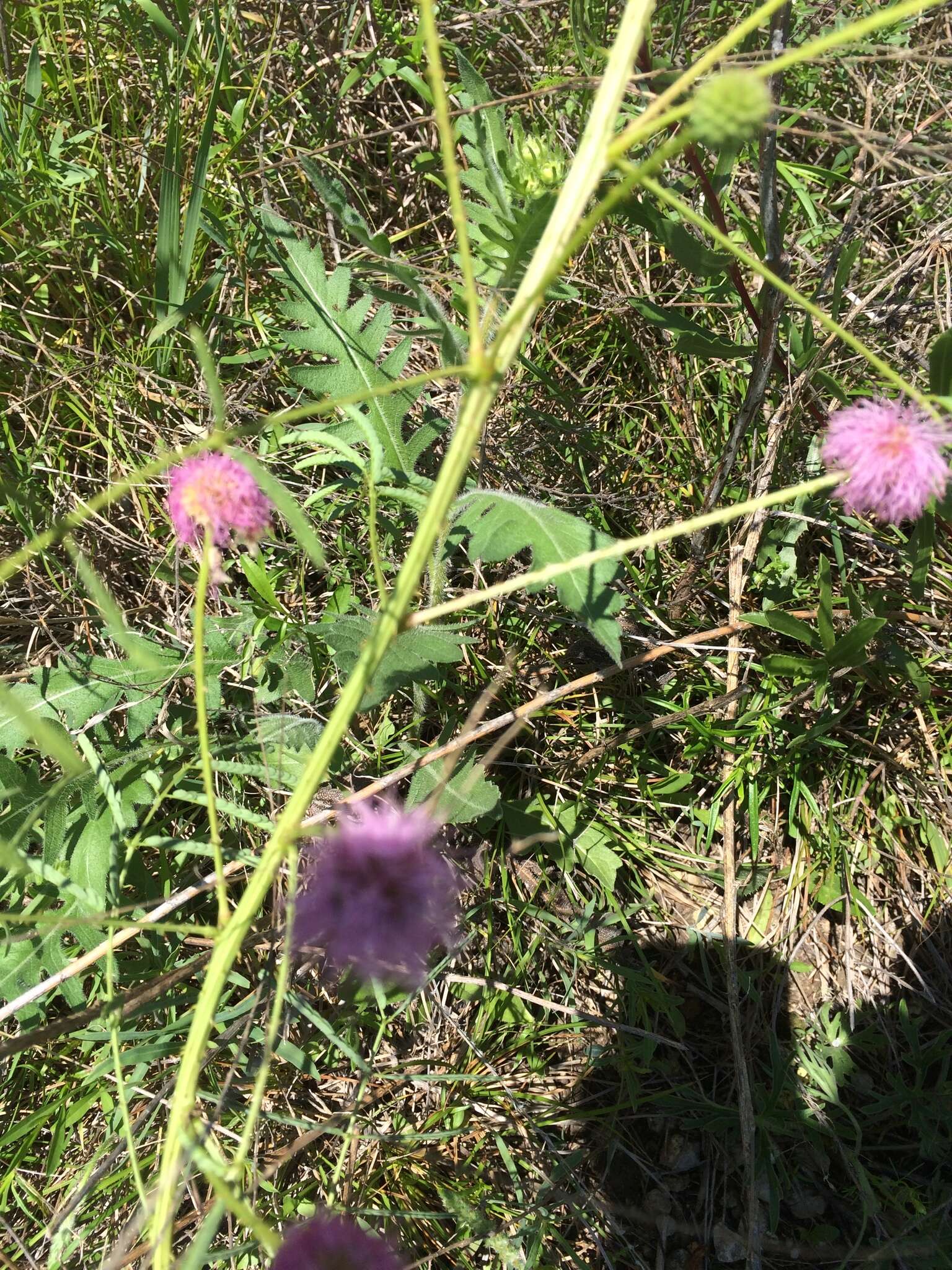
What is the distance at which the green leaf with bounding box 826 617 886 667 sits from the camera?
2.04 metres

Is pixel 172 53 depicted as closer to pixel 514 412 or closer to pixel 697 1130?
pixel 514 412

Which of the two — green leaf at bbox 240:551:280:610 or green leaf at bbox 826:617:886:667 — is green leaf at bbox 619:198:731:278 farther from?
green leaf at bbox 240:551:280:610

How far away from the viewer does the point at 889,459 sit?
4.16ft

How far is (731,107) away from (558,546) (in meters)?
0.87

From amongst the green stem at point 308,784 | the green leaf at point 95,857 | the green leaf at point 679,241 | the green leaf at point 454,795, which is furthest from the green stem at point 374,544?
the green leaf at point 95,857

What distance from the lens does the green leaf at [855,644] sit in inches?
80.2

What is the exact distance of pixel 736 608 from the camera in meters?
2.35

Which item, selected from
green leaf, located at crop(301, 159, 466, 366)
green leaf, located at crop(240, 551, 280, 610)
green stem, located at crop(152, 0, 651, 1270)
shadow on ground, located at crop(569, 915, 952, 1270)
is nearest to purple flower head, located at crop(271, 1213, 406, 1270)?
green stem, located at crop(152, 0, 651, 1270)

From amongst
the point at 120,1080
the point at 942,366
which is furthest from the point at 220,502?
the point at 942,366

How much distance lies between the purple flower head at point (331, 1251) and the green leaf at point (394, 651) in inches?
32.6

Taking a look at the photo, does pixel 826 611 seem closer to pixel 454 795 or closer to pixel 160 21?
pixel 454 795

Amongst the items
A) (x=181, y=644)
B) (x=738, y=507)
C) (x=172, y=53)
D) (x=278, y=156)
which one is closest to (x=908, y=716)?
(x=738, y=507)

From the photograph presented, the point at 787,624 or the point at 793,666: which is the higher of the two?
the point at 787,624

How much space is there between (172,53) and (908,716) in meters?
2.72
